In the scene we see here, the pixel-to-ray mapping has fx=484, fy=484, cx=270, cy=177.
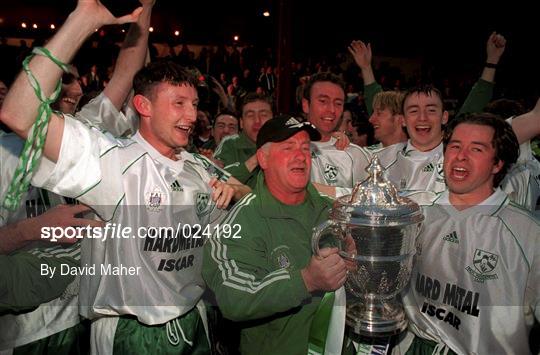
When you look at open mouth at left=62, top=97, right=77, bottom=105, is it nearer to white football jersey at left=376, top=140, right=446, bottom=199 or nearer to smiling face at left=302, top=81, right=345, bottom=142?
smiling face at left=302, top=81, right=345, bottom=142

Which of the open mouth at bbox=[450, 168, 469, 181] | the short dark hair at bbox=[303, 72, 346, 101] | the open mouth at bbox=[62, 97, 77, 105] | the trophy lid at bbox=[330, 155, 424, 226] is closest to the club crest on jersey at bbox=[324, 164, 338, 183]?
the short dark hair at bbox=[303, 72, 346, 101]

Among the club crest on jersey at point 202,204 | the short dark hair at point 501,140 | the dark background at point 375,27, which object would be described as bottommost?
the club crest on jersey at point 202,204

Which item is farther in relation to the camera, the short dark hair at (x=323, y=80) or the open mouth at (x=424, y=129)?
the short dark hair at (x=323, y=80)

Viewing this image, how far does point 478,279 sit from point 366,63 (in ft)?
10.6

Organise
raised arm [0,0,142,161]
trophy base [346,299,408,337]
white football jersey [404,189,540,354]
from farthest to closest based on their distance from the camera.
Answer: white football jersey [404,189,540,354]
trophy base [346,299,408,337]
raised arm [0,0,142,161]

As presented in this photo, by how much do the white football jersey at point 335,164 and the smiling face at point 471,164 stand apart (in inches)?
58.9

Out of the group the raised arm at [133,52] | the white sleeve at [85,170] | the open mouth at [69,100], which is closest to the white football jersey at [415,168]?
the raised arm at [133,52]

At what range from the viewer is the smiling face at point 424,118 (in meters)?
3.74

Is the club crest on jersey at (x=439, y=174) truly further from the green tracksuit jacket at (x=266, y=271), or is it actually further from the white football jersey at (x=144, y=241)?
the white football jersey at (x=144, y=241)

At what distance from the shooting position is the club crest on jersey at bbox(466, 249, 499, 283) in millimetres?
2238

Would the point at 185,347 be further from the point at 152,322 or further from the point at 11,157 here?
the point at 11,157

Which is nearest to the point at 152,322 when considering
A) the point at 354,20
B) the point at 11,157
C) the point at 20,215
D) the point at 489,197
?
the point at 20,215

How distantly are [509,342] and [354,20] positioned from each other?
→ 1470 cm

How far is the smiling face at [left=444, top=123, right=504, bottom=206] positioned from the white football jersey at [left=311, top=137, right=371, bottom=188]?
1496 mm
